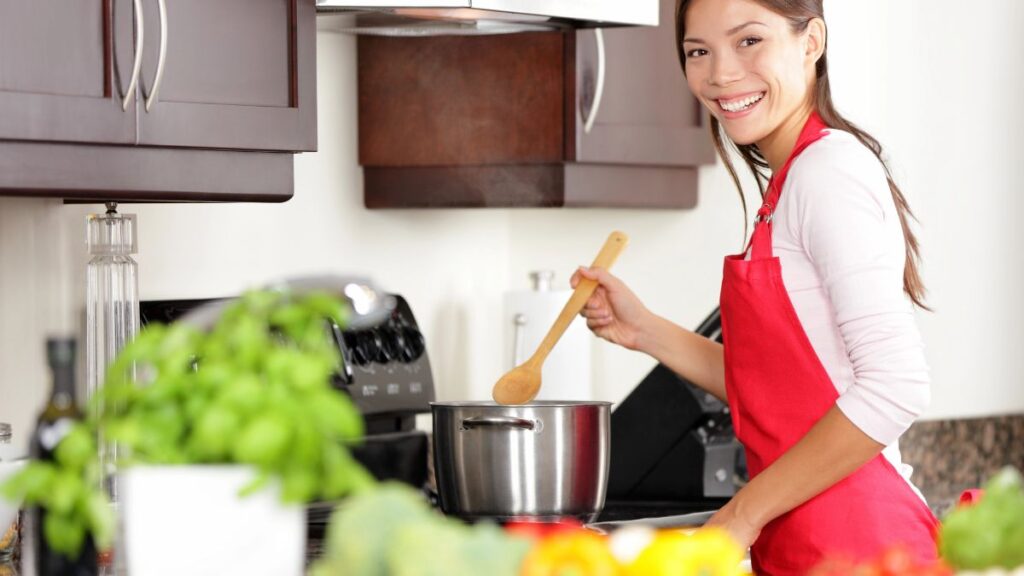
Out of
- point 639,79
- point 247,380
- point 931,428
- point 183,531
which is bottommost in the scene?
point 931,428

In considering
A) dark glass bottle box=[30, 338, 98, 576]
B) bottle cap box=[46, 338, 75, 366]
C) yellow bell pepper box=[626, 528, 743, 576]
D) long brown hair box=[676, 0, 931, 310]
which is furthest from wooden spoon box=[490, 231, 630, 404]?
yellow bell pepper box=[626, 528, 743, 576]

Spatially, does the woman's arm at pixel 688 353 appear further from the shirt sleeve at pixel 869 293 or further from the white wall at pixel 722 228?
the white wall at pixel 722 228

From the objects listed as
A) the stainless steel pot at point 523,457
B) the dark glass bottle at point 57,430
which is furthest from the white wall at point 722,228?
the dark glass bottle at point 57,430

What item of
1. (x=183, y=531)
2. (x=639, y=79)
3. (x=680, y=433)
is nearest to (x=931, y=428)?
(x=680, y=433)

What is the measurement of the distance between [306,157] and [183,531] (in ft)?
5.62

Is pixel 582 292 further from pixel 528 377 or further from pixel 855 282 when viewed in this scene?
pixel 855 282

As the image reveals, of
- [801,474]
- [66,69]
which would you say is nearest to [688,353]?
[801,474]

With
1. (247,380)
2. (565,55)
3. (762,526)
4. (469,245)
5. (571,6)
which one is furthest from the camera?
(469,245)

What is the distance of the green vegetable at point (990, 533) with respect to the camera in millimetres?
1097

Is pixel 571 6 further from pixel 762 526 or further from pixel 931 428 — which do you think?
pixel 931 428

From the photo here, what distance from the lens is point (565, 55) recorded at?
8.81ft

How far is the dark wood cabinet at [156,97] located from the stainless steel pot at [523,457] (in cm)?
44

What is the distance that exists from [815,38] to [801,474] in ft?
1.95

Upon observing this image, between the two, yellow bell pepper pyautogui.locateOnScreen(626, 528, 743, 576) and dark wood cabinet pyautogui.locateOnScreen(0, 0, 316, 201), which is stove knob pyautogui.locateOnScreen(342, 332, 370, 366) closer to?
dark wood cabinet pyautogui.locateOnScreen(0, 0, 316, 201)
